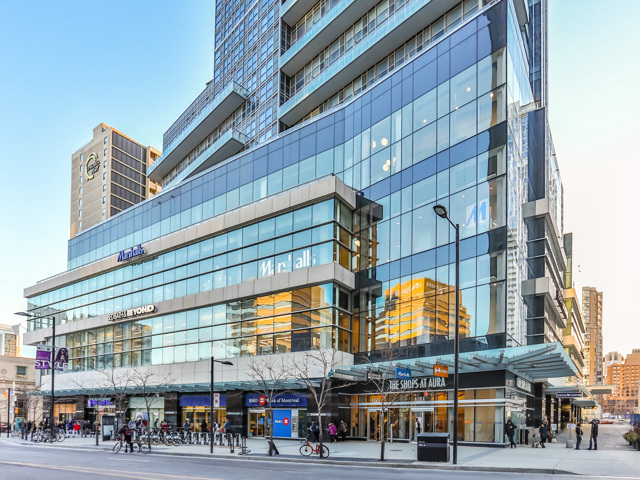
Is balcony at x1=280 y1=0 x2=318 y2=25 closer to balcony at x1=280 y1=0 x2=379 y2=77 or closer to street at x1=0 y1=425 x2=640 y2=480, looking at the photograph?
balcony at x1=280 y1=0 x2=379 y2=77

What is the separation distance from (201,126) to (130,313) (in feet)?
103

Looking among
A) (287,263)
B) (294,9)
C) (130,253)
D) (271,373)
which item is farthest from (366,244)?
(294,9)

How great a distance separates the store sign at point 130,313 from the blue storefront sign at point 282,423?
17.5m

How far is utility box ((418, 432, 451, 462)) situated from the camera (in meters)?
23.1

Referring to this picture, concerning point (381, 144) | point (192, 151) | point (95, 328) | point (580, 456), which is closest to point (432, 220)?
point (381, 144)

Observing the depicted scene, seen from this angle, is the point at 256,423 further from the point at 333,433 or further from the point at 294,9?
the point at 294,9

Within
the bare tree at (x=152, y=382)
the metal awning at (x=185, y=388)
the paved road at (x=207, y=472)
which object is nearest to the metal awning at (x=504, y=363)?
the metal awning at (x=185, y=388)

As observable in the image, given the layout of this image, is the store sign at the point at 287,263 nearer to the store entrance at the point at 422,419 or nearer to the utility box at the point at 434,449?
the store entrance at the point at 422,419

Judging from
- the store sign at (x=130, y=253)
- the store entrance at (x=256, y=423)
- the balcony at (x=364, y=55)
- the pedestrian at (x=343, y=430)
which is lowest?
the store entrance at (x=256, y=423)

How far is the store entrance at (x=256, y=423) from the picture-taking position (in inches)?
1720

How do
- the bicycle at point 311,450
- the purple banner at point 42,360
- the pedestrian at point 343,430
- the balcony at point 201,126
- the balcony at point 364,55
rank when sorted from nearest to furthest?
the bicycle at point 311,450, the pedestrian at point 343,430, the purple banner at point 42,360, the balcony at point 364,55, the balcony at point 201,126

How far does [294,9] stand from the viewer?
206ft

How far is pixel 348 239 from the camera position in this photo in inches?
1649

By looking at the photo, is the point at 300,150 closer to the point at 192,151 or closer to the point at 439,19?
the point at 439,19
